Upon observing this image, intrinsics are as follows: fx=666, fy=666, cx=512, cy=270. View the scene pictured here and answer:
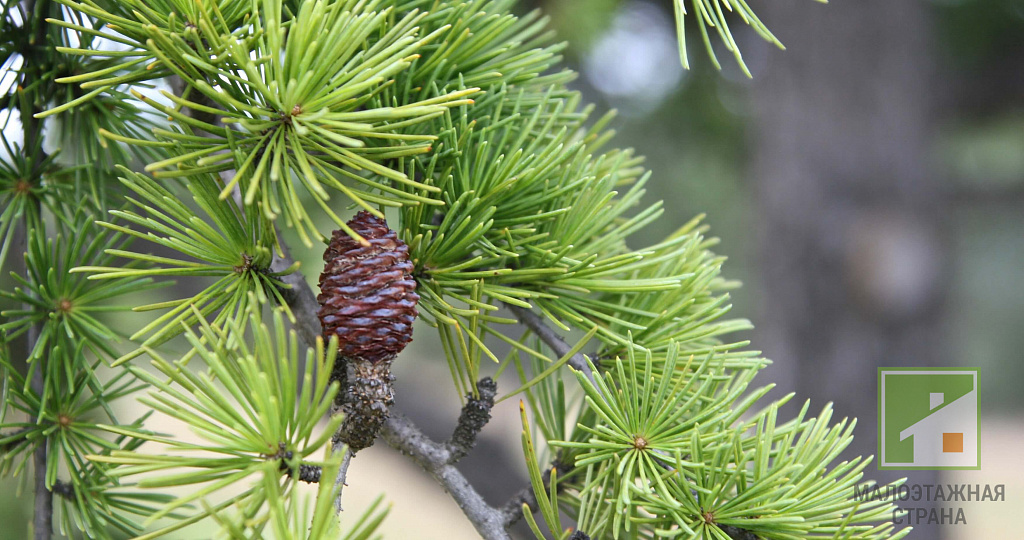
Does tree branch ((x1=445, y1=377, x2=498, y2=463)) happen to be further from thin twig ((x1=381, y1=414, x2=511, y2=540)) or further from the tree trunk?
the tree trunk

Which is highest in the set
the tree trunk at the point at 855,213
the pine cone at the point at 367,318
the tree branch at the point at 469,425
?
the tree trunk at the point at 855,213

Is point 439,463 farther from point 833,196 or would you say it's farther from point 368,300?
point 833,196

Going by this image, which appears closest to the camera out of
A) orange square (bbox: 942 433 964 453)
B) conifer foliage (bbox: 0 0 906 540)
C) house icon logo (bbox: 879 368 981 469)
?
conifer foliage (bbox: 0 0 906 540)

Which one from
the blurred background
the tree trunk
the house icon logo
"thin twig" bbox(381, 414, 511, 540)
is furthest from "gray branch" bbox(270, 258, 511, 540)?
the tree trunk

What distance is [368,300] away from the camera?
0.24 m

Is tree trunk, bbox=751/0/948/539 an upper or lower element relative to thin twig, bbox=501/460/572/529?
upper

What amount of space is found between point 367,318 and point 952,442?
1296 millimetres

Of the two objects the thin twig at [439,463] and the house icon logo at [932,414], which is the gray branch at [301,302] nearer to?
the thin twig at [439,463]

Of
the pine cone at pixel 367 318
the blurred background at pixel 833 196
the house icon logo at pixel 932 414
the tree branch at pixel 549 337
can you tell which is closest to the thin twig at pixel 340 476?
the pine cone at pixel 367 318

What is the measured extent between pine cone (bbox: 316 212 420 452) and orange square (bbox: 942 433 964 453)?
118 cm

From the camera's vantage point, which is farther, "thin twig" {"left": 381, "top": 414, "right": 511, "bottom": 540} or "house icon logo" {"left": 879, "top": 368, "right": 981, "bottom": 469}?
"house icon logo" {"left": 879, "top": 368, "right": 981, "bottom": 469}

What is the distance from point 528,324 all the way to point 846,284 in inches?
42.4

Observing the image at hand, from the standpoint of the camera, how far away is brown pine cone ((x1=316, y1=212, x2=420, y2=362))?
9.6 inches

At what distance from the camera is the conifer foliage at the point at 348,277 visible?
0.69 feet
